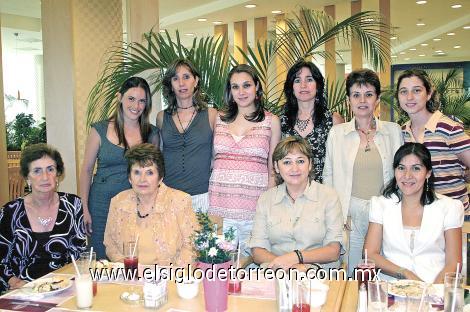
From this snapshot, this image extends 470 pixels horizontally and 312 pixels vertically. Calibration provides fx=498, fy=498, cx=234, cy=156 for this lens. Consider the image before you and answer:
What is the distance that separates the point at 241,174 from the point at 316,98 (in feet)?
2.29

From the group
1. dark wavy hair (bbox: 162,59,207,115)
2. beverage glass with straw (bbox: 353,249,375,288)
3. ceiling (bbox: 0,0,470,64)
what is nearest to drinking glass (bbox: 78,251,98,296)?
beverage glass with straw (bbox: 353,249,375,288)

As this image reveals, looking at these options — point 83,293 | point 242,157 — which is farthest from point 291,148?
point 83,293

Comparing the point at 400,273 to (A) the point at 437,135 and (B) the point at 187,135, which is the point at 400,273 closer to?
(A) the point at 437,135

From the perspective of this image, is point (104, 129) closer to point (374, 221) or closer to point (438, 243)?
point (374, 221)

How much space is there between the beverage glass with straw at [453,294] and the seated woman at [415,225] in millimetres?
636

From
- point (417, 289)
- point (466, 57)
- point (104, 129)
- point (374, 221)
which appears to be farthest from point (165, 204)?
point (466, 57)

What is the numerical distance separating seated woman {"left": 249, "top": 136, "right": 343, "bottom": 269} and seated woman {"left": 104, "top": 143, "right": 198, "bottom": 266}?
369 mm

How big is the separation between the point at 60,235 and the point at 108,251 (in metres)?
0.27

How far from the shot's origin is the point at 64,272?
2.28m

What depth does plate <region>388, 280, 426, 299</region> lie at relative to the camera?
1829mm

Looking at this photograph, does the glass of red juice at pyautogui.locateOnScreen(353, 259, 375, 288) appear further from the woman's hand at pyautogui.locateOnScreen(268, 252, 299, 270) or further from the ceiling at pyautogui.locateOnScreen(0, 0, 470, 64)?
the ceiling at pyautogui.locateOnScreen(0, 0, 470, 64)

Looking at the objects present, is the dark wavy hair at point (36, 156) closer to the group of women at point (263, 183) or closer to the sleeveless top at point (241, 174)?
the group of women at point (263, 183)

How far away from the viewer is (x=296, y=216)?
2.55m

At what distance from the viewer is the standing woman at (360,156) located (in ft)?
9.43
